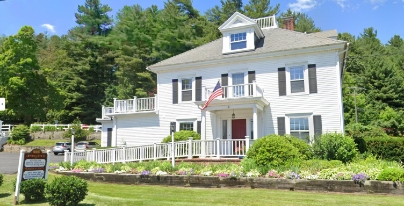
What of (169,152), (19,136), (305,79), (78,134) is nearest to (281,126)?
(305,79)

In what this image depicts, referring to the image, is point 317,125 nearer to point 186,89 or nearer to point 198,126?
point 198,126

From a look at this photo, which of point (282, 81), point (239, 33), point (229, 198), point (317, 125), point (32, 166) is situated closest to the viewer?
point (229, 198)

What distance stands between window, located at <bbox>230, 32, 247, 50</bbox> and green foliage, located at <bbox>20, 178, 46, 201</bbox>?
1251 centimetres

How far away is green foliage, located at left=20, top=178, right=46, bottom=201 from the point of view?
7.33m

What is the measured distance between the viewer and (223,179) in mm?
9617

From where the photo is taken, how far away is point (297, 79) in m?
15.3

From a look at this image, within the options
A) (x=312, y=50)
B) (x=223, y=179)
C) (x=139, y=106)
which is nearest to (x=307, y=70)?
(x=312, y=50)

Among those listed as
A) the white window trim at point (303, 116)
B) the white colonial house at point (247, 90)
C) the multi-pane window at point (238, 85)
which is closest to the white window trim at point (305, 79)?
the white colonial house at point (247, 90)

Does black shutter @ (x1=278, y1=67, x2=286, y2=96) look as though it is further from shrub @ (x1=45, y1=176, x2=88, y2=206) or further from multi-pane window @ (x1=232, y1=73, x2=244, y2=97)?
shrub @ (x1=45, y1=176, x2=88, y2=206)

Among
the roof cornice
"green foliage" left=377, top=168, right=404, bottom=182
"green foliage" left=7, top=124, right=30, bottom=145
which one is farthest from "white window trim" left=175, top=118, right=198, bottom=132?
"green foliage" left=7, top=124, right=30, bottom=145

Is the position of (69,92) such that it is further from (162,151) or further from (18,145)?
(162,151)

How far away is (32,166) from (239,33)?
510 inches

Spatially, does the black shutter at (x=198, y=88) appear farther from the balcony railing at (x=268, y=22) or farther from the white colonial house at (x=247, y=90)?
the balcony railing at (x=268, y=22)

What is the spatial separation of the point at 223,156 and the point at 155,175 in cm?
399
